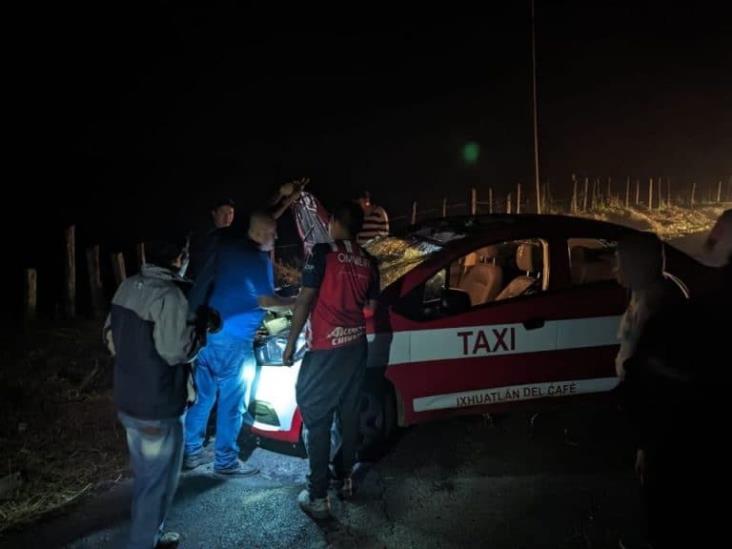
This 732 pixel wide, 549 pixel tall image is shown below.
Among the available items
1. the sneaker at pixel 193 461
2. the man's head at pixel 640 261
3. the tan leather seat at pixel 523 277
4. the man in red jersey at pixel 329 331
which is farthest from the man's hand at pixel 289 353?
the tan leather seat at pixel 523 277

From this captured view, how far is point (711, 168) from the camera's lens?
37781 millimetres

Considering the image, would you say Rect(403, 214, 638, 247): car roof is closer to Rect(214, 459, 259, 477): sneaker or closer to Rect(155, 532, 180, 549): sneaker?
Rect(214, 459, 259, 477): sneaker

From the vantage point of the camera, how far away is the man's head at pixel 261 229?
4359mm

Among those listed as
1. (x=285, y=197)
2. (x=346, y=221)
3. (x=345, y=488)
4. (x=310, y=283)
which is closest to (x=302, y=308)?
(x=310, y=283)

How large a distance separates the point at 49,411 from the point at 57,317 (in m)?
4.23

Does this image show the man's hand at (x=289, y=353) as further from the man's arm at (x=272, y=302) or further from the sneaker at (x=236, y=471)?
the sneaker at (x=236, y=471)

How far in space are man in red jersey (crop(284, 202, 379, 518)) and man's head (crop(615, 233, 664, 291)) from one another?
1.46m

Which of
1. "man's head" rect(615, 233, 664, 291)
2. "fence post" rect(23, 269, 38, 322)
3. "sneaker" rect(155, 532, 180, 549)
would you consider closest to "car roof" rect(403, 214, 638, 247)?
"man's head" rect(615, 233, 664, 291)

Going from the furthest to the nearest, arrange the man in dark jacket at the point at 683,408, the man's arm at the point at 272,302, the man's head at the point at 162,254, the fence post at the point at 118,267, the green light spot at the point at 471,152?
the green light spot at the point at 471,152, the fence post at the point at 118,267, the man's arm at the point at 272,302, the man's head at the point at 162,254, the man in dark jacket at the point at 683,408

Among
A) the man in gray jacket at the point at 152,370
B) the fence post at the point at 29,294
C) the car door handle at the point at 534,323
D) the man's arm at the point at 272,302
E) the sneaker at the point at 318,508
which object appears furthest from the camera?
the fence post at the point at 29,294

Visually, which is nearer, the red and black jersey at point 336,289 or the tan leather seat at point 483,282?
the red and black jersey at point 336,289

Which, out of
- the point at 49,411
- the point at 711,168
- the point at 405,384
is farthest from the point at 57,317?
the point at 711,168

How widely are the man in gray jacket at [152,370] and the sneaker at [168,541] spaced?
0.65 ft

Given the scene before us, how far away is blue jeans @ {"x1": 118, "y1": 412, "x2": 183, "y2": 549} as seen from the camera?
325cm
